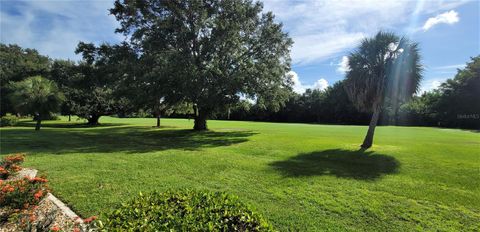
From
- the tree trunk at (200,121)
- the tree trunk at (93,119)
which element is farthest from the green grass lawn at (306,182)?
the tree trunk at (93,119)

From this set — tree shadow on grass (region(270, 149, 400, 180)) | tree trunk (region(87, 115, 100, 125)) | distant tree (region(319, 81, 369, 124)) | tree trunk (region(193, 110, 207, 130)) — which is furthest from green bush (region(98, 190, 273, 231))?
distant tree (region(319, 81, 369, 124))

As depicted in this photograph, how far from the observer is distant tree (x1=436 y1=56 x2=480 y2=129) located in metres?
40.3

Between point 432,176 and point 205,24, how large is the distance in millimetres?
15437

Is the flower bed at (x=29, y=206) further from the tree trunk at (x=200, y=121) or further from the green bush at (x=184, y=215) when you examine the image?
the tree trunk at (x=200, y=121)

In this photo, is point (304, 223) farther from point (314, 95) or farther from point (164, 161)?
point (314, 95)

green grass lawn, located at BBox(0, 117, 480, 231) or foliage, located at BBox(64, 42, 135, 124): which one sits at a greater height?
foliage, located at BBox(64, 42, 135, 124)

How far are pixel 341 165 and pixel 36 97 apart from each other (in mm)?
19416

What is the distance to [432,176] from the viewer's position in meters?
8.50

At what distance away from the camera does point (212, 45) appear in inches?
763

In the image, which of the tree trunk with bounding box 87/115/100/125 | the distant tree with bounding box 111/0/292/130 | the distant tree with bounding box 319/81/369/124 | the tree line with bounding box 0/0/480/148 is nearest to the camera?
the tree line with bounding box 0/0/480/148

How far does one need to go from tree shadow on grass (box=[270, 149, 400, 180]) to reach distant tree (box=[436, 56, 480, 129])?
3877 centimetres

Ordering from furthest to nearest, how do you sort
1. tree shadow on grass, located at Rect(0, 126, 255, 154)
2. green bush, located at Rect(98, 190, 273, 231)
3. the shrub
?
tree shadow on grass, located at Rect(0, 126, 255, 154)
the shrub
green bush, located at Rect(98, 190, 273, 231)

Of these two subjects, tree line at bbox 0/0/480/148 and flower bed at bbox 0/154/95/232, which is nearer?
flower bed at bbox 0/154/95/232

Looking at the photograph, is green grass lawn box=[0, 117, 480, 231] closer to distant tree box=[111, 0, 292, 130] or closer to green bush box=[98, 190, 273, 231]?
green bush box=[98, 190, 273, 231]
